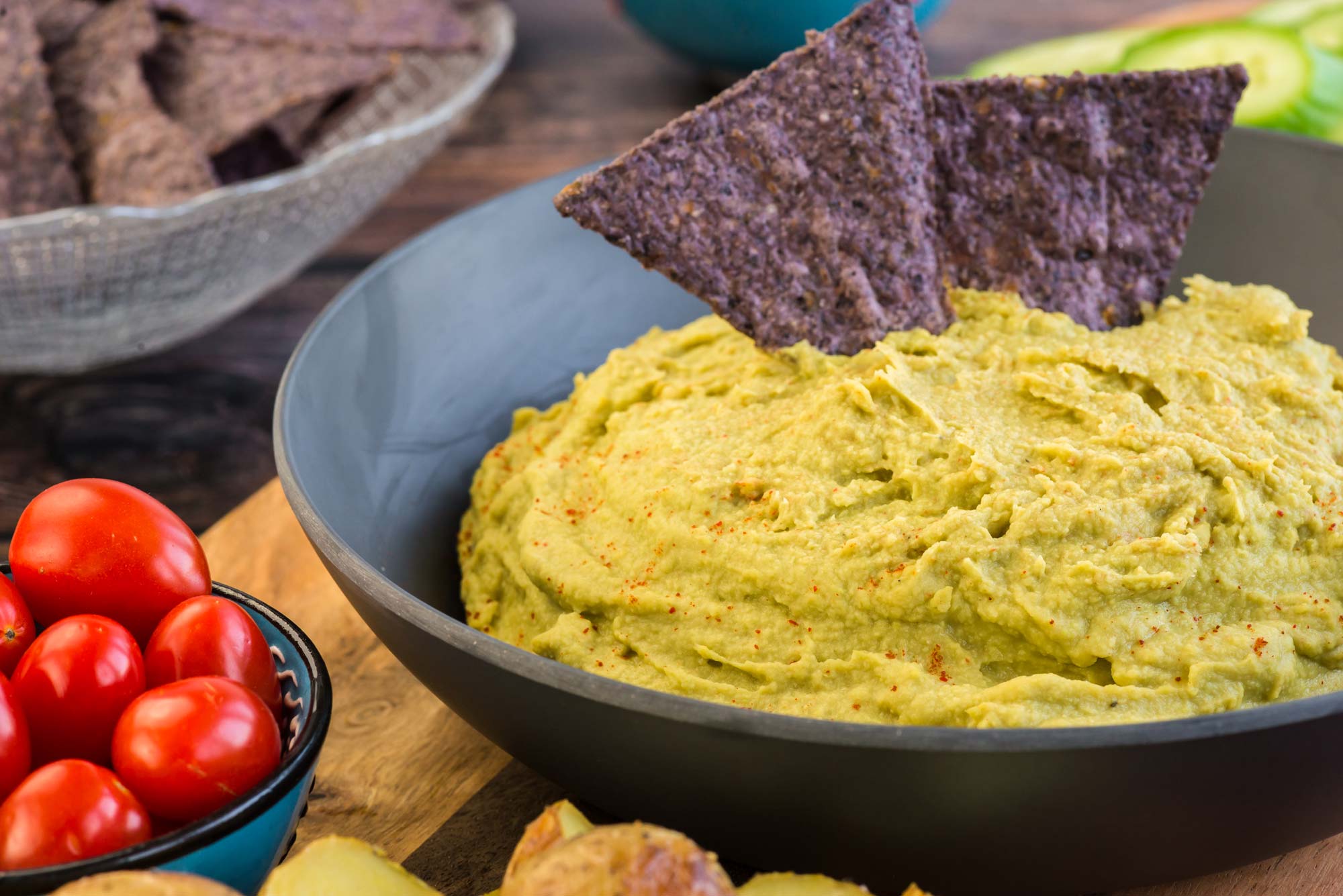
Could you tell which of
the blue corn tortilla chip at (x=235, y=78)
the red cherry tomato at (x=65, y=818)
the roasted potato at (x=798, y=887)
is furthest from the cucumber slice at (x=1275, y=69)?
the red cherry tomato at (x=65, y=818)

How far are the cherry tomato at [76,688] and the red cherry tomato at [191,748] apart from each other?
47 millimetres

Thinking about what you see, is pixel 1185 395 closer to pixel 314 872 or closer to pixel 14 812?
pixel 314 872

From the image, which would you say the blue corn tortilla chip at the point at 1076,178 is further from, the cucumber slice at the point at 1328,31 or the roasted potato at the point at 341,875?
the cucumber slice at the point at 1328,31

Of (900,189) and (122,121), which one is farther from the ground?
(900,189)

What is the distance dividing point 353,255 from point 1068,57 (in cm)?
195

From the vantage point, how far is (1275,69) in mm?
2826

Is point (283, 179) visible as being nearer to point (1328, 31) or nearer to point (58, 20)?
point (58, 20)

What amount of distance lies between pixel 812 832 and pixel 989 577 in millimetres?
336

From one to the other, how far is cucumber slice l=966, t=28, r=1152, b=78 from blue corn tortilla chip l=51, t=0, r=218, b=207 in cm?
185

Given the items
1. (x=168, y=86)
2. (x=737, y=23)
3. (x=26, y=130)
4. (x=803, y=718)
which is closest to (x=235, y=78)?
(x=168, y=86)

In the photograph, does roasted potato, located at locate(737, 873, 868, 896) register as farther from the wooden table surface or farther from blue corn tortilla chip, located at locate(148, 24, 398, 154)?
blue corn tortilla chip, located at locate(148, 24, 398, 154)

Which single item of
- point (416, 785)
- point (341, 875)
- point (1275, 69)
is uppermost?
point (1275, 69)

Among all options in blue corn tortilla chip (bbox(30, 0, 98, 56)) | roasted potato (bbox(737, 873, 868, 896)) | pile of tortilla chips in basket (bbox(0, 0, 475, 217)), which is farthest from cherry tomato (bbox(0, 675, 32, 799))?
blue corn tortilla chip (bbox(30, 0, 98, 56))

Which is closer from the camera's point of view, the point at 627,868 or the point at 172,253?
the point at 627,868
